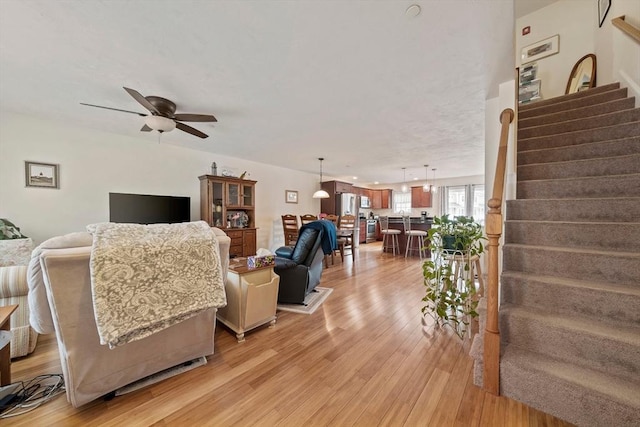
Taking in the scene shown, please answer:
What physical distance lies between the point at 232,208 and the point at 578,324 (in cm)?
482

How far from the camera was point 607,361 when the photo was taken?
1.17 meters

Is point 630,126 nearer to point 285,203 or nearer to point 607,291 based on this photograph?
point 607,291

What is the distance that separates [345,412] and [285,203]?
542cm

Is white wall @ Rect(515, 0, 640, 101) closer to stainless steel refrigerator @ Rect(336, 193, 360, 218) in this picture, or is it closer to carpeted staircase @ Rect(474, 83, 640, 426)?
carpeted staircase @ Rect(474, 83, 640, 426)

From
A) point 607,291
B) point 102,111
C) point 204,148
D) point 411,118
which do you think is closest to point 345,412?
point 607,291

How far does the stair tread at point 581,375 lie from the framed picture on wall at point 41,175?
530 centimetres

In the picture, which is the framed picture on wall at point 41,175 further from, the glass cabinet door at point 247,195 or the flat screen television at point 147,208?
the glass cabinet door at point 247,195

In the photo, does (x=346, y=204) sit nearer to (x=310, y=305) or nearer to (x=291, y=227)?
(x=291, y=227)

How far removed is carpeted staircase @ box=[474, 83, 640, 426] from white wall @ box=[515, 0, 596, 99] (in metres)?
1.78

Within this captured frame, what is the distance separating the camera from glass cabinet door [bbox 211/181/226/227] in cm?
454

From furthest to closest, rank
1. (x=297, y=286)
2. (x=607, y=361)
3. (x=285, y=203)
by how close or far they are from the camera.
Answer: (x=285, y=203)
(x=297, y=286)
(x=607, y=361)

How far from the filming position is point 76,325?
48.3 inches

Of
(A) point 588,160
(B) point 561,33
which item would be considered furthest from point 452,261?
(B) point 561,33

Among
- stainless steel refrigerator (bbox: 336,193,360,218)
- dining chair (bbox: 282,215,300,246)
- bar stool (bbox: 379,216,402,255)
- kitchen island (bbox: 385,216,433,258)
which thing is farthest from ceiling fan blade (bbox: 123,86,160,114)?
kitchen island (bbox: 385,216,433,258)
